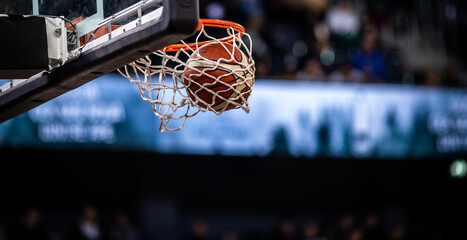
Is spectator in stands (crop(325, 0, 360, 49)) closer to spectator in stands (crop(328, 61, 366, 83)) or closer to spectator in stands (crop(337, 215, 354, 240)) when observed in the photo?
spectator in stands (crop(328, 61, 366, 83))

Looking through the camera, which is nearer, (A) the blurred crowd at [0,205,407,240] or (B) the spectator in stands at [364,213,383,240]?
(A) the blurred crowd at [0,205,407,240]

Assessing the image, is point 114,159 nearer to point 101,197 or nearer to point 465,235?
point 101,197

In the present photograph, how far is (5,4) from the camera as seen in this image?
2721 mm

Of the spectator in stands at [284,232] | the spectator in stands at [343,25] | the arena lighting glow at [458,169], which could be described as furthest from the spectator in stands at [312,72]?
the arena lighting glow at [458,169]

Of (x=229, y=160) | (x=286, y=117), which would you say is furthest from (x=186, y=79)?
(x=229, y=160)

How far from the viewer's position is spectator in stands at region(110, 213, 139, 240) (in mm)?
8104

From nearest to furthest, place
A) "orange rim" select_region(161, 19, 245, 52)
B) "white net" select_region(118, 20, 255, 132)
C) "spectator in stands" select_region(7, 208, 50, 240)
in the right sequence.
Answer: "orange rim" select_region(161, 19, 245, 52) → "white net" select_region(118, 20, 255, 132) → "spectator in stands" select_region(7, 208, 50, 240)

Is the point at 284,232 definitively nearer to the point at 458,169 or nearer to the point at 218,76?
the point at 458,169

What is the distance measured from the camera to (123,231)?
8391 mm

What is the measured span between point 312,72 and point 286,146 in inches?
39.4

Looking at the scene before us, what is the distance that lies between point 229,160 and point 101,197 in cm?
178

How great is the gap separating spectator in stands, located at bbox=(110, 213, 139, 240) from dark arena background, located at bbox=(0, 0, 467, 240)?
28 mm

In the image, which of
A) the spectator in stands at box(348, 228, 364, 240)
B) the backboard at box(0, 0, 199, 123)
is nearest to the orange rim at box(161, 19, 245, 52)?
the backboard at box(0, 0, 199, 123)

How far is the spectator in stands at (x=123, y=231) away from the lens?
319 inches
